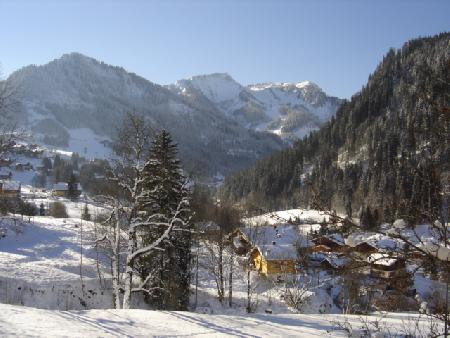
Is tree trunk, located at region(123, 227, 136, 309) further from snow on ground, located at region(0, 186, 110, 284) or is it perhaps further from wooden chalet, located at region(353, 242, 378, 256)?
wooden chalet, located at region(353, 242, 378, 256)

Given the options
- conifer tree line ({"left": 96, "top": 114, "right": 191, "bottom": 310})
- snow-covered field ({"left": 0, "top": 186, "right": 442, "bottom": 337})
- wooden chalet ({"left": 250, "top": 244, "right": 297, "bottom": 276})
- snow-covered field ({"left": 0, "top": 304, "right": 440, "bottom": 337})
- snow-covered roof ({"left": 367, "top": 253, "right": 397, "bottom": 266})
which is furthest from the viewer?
wooden chalet ({"left": 250, "top": 244, "right": 297, "bottom": 276})

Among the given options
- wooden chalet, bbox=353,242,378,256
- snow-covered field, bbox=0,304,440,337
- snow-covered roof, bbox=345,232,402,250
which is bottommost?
snow-covered field, bbox=0,304,440,337

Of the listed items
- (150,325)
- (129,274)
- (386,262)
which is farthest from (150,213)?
(386,262)

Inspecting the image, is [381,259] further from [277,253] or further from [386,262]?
[277,253]

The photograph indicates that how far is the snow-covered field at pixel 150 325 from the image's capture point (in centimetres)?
1090

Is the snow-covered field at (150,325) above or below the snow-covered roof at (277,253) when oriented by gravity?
above

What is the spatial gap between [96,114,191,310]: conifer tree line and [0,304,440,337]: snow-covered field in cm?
520

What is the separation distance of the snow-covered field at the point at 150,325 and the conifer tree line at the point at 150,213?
17.0 ft

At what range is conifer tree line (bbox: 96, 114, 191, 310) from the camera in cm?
1862

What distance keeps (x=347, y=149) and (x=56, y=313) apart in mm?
161684

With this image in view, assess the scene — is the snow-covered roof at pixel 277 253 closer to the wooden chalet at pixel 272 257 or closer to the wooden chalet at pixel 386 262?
the wooden chalet at pixel 272 257

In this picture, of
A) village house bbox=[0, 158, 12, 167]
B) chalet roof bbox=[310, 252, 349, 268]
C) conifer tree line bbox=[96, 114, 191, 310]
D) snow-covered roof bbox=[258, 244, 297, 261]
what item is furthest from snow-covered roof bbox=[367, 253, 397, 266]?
snow-covered roof bbox=[258, 244, 297, 261]

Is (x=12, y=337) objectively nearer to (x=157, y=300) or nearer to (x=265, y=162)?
(x=157, y=300)

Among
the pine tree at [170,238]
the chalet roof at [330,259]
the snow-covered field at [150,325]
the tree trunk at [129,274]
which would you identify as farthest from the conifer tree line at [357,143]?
the chalet roof at [330,259]
